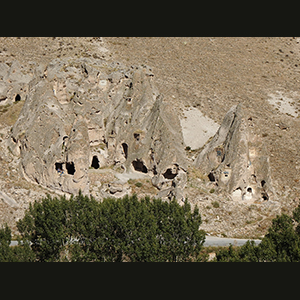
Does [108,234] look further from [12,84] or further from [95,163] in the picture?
[12,84]

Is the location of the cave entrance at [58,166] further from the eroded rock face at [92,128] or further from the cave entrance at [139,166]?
the cave entrance at [139,166]

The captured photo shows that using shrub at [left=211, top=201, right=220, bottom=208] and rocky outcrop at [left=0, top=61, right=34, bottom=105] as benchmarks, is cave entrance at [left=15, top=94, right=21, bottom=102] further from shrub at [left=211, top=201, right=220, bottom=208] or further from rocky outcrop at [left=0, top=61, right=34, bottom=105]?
shrub at [left=211, top=201, right=220, bottom=208]

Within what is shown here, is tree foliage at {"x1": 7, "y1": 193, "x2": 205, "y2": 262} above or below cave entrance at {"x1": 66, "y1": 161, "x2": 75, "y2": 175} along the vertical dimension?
above

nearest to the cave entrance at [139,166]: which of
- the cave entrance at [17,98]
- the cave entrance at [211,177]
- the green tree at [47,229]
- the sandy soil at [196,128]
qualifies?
the cave entrance at [211,177]

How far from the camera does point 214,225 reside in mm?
55812

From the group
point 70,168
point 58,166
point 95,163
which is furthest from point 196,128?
point 58,166

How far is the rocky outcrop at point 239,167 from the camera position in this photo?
196 ft

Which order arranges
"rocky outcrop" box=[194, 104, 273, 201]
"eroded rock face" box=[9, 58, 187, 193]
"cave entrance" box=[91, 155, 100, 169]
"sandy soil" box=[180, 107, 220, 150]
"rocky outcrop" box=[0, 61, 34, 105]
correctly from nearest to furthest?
"eroded rock face" box=[9, 58, 187, 193], "rocky outcrop" box=[194, 104, 273, 201], "cave entrance" box=[91, 155, 100, 169], "sandy soil" box=[180, 107, 220, 150], "rocky outcrop" box=[0, 61, 34, 105]

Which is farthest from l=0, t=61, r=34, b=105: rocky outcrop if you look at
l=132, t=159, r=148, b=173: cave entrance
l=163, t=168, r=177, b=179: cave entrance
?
l=163, t=168, r=177, b=179: cave entrance

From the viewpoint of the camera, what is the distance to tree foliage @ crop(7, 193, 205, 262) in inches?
1671

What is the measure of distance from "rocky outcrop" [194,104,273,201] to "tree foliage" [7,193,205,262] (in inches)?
618

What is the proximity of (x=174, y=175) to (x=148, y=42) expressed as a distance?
53.5 meters

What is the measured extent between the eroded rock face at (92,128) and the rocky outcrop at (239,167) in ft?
15.3

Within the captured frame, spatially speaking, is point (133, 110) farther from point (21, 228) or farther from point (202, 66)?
point (202, 66)
